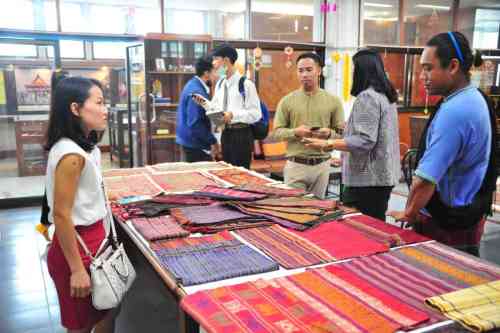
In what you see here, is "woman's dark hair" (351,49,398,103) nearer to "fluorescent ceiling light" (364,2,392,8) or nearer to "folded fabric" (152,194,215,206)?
"folded fabric" (152,194,215,206)

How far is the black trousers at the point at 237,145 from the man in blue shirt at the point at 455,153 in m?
2.23

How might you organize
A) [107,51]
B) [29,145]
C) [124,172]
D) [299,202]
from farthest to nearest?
[107,51], [29,145], [124,172], [299,202]

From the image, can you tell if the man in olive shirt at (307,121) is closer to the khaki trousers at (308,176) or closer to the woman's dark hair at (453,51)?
the khaki trousers at (308,176)

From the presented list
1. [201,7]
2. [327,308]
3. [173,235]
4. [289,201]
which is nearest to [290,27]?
[201,7]

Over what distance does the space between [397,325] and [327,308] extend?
196 mm

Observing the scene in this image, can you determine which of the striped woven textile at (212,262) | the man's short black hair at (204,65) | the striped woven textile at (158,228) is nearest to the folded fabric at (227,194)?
the striped woven textile at (158,228)

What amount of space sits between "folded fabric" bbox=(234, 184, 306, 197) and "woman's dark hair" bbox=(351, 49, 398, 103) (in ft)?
2.32

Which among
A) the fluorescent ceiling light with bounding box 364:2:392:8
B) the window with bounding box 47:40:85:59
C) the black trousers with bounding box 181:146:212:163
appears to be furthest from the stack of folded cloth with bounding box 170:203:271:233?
the window with bounding box 47:40:85:59

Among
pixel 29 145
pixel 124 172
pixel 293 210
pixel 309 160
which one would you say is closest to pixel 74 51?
pixel 29 145

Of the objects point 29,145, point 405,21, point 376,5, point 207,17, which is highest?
point 376,5

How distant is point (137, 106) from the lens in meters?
6.53

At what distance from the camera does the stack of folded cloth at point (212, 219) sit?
6.84ft

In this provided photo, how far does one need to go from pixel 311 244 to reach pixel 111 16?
206 inches

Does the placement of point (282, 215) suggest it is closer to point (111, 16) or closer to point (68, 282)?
point (68, 282)
